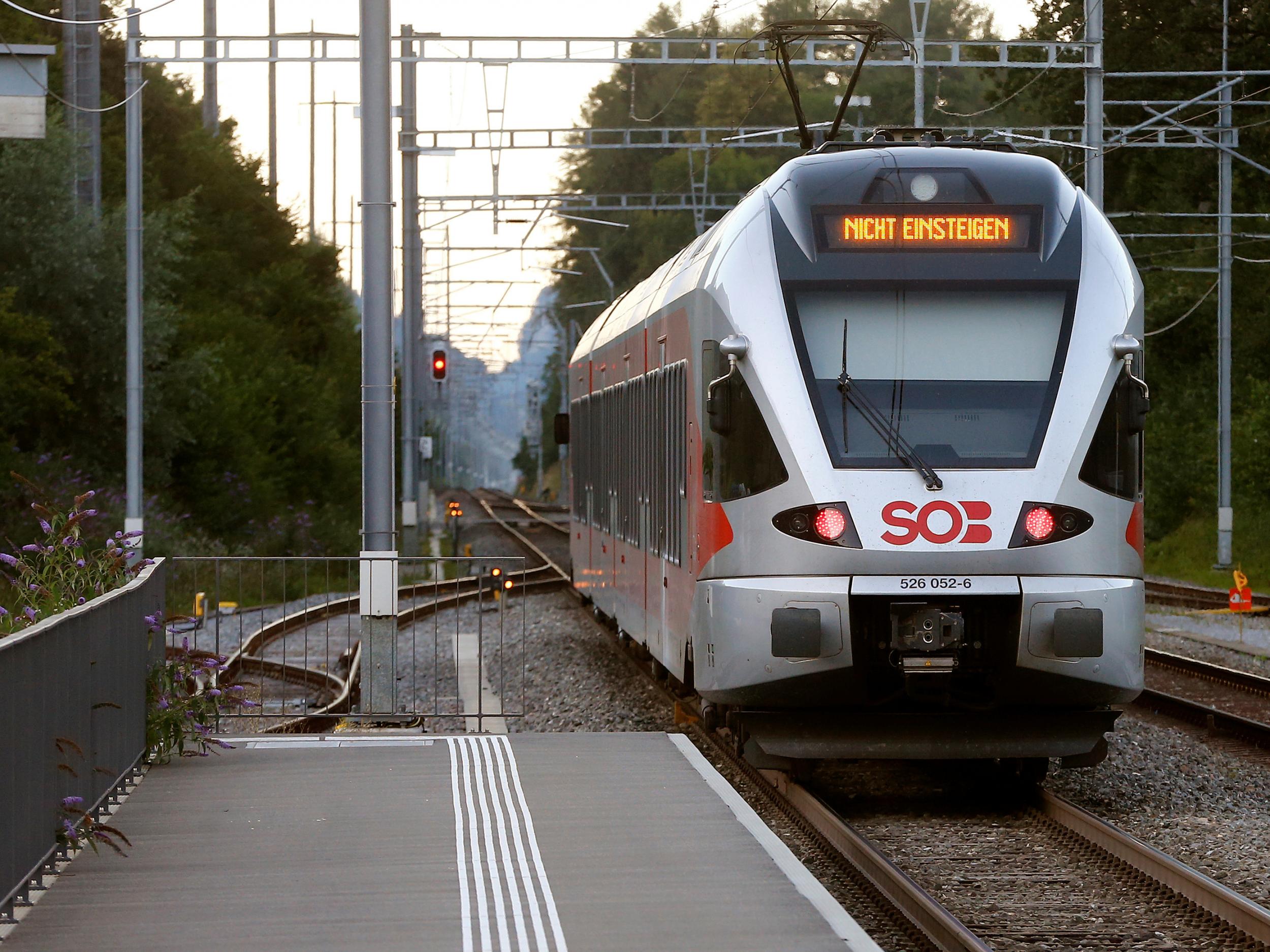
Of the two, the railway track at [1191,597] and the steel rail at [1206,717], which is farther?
the railway track at [1191,597]

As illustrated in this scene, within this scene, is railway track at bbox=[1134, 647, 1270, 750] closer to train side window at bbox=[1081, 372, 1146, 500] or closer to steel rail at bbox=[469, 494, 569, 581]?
train side window at bbox=[1081, 372, 1146, 500]

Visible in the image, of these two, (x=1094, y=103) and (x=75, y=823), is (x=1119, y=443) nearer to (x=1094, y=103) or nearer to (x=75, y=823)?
(x=75, y=823)

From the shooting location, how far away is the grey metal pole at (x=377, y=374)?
12.7 metres

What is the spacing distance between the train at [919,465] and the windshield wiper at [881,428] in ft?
0.05

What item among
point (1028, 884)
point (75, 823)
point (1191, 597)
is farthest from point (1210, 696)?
point (1191, 597)

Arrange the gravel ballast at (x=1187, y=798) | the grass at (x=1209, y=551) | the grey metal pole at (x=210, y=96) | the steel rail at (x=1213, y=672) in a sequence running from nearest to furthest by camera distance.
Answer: the gravel ballast at (x=1187, y=798)
the steel rail at (x=1213, y=672)
the grass at (x=1209, y=551)
the grey metal pole at (x=210, y=96)

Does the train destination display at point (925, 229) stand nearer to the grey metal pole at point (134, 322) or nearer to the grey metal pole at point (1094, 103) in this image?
the grey metal pole at point (1094, 103)

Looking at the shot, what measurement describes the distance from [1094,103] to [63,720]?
1882cm

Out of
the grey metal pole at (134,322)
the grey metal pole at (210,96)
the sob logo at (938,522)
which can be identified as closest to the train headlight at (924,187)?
the sob logo at (938,522)

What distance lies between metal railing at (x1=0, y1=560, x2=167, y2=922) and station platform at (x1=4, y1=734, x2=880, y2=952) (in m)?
0.18

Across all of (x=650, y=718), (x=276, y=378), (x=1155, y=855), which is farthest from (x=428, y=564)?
(x=1155, y=855)

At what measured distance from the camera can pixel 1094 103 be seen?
23.6m

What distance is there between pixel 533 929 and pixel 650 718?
841cm

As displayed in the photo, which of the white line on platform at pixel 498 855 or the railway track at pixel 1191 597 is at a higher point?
the white line on platform at pixel 498 855
